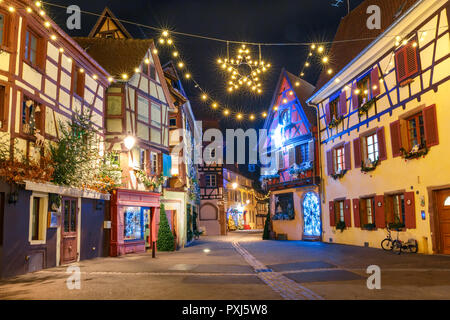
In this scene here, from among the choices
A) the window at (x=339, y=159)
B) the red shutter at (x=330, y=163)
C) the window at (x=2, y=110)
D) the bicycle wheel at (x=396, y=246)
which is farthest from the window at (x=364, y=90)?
the window at (x=2, y=110)

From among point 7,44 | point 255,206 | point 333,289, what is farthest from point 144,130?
point 255,206

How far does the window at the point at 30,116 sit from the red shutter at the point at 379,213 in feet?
43.8

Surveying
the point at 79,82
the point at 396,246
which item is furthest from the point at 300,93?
the point at 79,82

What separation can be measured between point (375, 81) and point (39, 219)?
559 inches

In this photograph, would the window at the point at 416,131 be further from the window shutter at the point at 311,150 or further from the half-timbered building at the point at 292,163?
the window shutter at the point at 311,150

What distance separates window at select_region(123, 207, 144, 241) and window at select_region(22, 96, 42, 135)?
6260mm

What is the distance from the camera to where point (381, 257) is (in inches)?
535

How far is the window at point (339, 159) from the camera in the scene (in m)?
21.4

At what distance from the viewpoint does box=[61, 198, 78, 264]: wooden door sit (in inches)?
516

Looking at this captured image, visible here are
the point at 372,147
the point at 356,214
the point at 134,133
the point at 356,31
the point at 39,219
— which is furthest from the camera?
the point at 356,31

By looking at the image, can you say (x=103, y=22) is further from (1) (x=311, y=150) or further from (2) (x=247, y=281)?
(2) (x=247, y=281)

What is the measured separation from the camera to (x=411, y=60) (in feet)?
49.5

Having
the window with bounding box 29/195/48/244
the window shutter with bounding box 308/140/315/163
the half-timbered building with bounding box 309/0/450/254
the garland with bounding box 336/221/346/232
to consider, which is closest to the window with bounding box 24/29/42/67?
the window with bounding box 29/195/48/244

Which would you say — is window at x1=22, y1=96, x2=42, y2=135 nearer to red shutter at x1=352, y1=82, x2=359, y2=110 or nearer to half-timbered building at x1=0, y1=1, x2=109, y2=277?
half-timbered building at x1=0, y1=1, x2=109, y2=277
